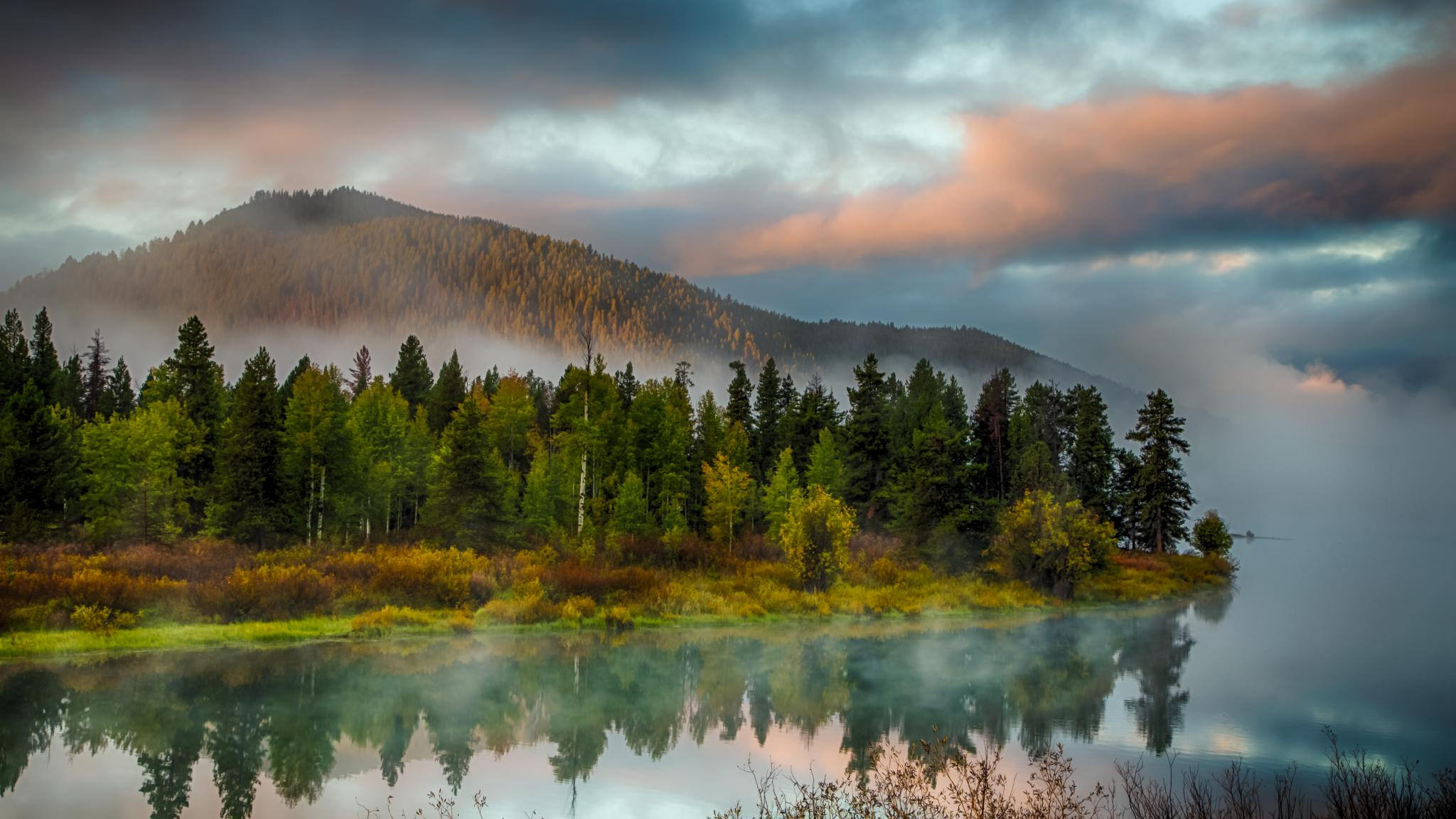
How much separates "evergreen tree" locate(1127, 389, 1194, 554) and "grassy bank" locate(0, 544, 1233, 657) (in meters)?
15.9

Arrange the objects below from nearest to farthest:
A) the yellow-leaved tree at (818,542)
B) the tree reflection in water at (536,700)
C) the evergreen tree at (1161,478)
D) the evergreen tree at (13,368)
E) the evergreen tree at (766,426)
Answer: the tree reflection in water at (536,700) < the yellow-leaved tree at (818,542) < the evergreen tree at (13,368) < the evergreen tree at (1161,478) < the evergreen tree at (766,426)

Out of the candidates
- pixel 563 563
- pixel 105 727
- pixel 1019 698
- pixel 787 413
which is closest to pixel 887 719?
pixel 1019 698

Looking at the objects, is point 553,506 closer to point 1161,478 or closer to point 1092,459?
point 1092,459

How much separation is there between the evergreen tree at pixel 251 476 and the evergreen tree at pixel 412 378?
112 ft

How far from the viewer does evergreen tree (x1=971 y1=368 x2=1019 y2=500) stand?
7131 centimetres

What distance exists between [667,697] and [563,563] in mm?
19574

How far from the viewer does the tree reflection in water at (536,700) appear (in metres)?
21.5

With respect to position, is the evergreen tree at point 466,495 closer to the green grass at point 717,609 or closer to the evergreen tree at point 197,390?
the green grass at point 717,609

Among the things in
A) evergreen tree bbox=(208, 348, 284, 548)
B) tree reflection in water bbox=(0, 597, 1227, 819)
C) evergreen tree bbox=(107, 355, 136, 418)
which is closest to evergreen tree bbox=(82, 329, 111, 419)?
evergreen tree bbox=(107, 355, 136, 418)

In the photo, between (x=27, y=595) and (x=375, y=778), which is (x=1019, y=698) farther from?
(x=27, y=595)

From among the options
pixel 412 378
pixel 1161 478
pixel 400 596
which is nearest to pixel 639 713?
pixel 400 596

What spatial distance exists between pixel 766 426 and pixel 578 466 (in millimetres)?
25876

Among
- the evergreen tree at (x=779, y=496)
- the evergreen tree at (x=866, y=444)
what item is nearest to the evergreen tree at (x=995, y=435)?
the evergreen tree at (x=866, y=444)

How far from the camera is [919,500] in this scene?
193ft
